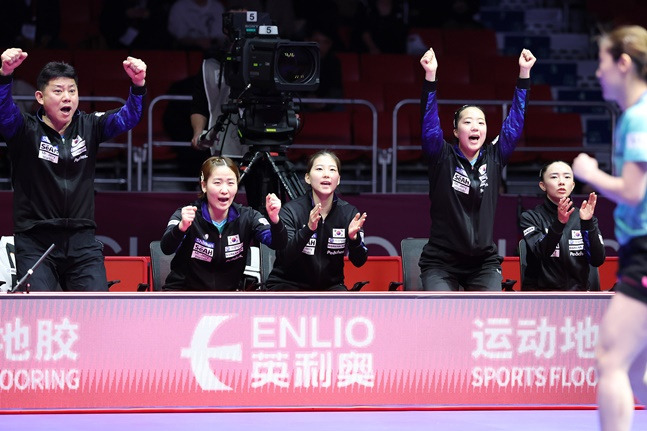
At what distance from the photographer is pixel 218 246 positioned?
6547 mm

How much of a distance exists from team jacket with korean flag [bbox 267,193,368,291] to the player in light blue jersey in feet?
9.50

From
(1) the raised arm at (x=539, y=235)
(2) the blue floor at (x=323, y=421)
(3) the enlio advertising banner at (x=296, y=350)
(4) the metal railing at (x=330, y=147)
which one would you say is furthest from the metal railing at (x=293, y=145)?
(2) the blue floor at (x=323, y=421)

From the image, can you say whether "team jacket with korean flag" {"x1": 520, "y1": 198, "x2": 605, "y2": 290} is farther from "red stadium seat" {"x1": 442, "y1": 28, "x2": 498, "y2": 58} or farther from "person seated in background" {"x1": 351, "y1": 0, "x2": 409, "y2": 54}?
"red stadium seat" {"x1": 442, "y1": 28, "x2": 498, "y2": 58}

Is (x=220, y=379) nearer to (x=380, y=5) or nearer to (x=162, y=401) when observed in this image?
(x=162, y=401)

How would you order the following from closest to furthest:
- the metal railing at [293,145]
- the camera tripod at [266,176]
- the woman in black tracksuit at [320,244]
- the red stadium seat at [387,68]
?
the woman in black tracksuit at [320,244] → the camera tripod at [266,176] → the metal railing at [293,145] → the red stadium seat at [387,68]

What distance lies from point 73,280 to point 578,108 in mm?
7901

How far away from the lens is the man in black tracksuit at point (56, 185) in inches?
249

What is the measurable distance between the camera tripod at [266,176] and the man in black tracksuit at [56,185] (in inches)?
49.3

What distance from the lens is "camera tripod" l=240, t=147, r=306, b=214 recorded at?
7.46m

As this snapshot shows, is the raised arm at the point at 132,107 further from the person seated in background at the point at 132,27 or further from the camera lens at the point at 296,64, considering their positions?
the person seated in background at the point at 132,27

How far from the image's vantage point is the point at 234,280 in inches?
261

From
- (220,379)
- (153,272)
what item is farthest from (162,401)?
(153,272)

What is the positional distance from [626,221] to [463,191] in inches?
105

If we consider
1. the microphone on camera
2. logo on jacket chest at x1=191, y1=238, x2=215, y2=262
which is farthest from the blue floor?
the microphone on camera
